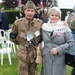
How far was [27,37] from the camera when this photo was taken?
420 centimetres

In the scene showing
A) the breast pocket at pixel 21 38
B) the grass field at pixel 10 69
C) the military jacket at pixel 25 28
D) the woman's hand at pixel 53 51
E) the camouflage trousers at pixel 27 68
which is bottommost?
the grass field at pixel 10 69

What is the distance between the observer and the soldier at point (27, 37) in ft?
13.7

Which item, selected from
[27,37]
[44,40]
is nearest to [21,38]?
[27,37]

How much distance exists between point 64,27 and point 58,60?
1.66 ft

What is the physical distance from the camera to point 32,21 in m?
4.20

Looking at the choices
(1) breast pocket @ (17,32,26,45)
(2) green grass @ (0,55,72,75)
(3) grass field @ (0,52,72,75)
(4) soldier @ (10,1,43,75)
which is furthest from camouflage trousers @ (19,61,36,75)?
(3) grass field @ (0,52,72,75)

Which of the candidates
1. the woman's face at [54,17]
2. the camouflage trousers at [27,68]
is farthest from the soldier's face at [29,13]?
the camouflage trousers at [27,68]

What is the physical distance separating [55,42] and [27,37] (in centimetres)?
49

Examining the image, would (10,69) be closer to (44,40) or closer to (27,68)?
(27,68)

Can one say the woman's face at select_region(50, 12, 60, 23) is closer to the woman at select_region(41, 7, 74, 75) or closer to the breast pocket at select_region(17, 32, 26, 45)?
the woman at select_region(41, 7, 74, 75)

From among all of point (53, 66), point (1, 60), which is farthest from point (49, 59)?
point (1, 60)

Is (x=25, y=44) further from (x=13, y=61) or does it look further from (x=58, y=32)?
(x=13, y=61)

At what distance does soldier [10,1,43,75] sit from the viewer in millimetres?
4172

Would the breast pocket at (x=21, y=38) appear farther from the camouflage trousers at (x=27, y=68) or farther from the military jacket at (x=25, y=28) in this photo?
the camouflage trousers at (x=27, y=68)
